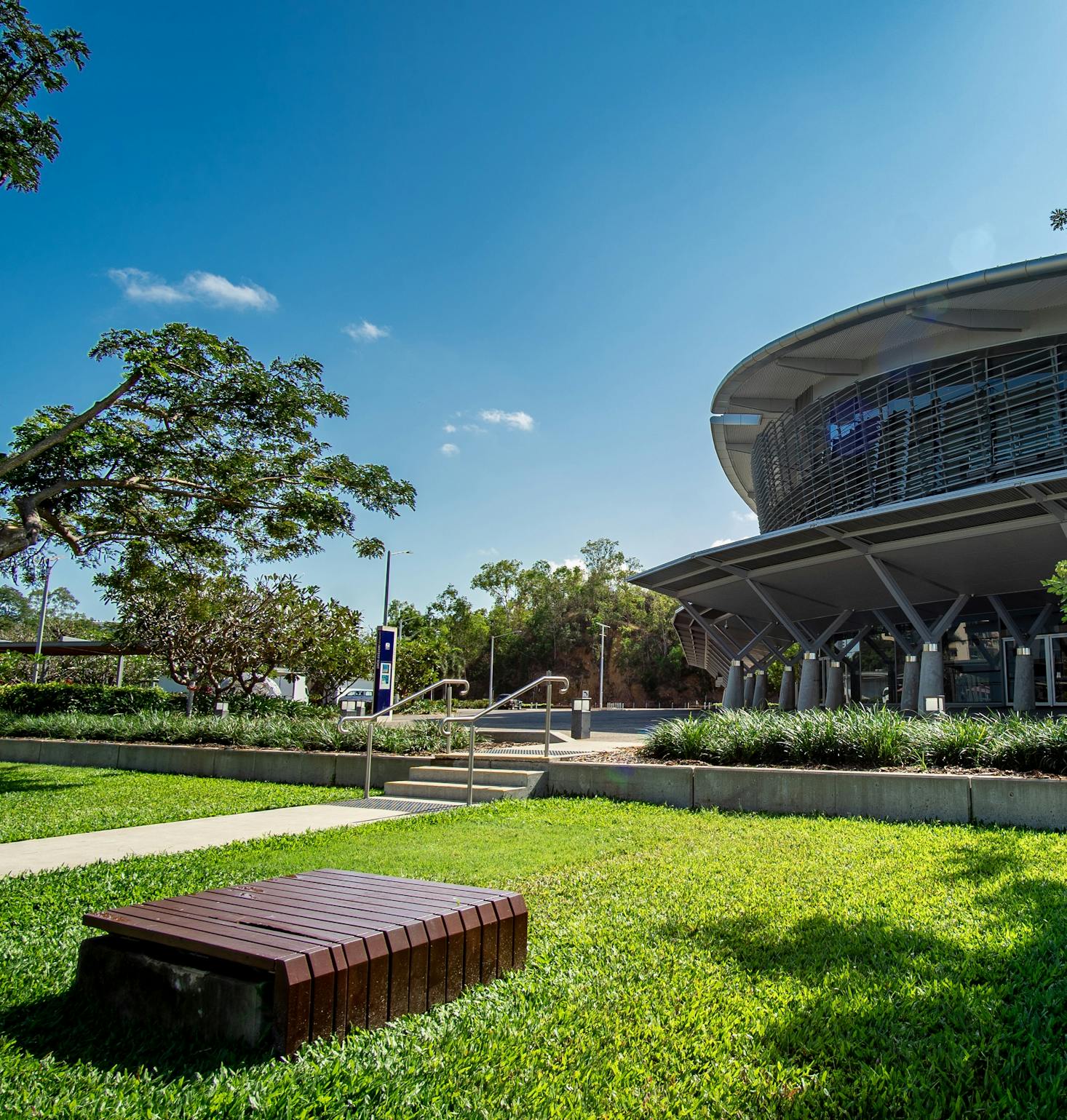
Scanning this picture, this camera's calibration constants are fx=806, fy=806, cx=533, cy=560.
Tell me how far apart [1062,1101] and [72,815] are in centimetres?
1065

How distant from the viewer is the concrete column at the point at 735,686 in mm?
30344

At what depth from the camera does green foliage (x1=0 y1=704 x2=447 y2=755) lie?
1422 cm

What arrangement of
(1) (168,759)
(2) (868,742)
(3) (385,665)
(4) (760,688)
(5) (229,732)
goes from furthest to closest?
1. (4) (760,688)
2. (3) (385,665)
3. (5) (229,732)
4. (1) (168,759)
5. (2) (868,742)

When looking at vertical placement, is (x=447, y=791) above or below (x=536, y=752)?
below

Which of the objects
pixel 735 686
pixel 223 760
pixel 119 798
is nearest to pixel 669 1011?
pixel 119 798

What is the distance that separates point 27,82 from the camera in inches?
421

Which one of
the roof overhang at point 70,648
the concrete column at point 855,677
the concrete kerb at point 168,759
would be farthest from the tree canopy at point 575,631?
the concrete kerb at point 168,759

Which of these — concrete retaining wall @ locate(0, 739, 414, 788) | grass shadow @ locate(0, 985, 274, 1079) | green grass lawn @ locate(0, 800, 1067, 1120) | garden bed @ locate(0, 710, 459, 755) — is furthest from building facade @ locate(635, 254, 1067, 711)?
grass shadow @ locate(0, 985, 274, 1079)

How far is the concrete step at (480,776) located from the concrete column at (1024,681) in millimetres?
15912

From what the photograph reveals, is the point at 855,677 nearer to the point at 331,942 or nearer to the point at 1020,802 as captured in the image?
the point at 1020,802

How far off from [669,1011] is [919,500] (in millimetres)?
16408

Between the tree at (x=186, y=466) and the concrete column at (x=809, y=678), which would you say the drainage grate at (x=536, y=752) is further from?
the concrete column at (x=809, y=678)

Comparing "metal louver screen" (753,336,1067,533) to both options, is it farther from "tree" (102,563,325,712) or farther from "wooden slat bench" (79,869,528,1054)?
"wooden slat bench" (79,869,528,1054)

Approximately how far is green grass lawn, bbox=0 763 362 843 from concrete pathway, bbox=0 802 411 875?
16.4 inches
